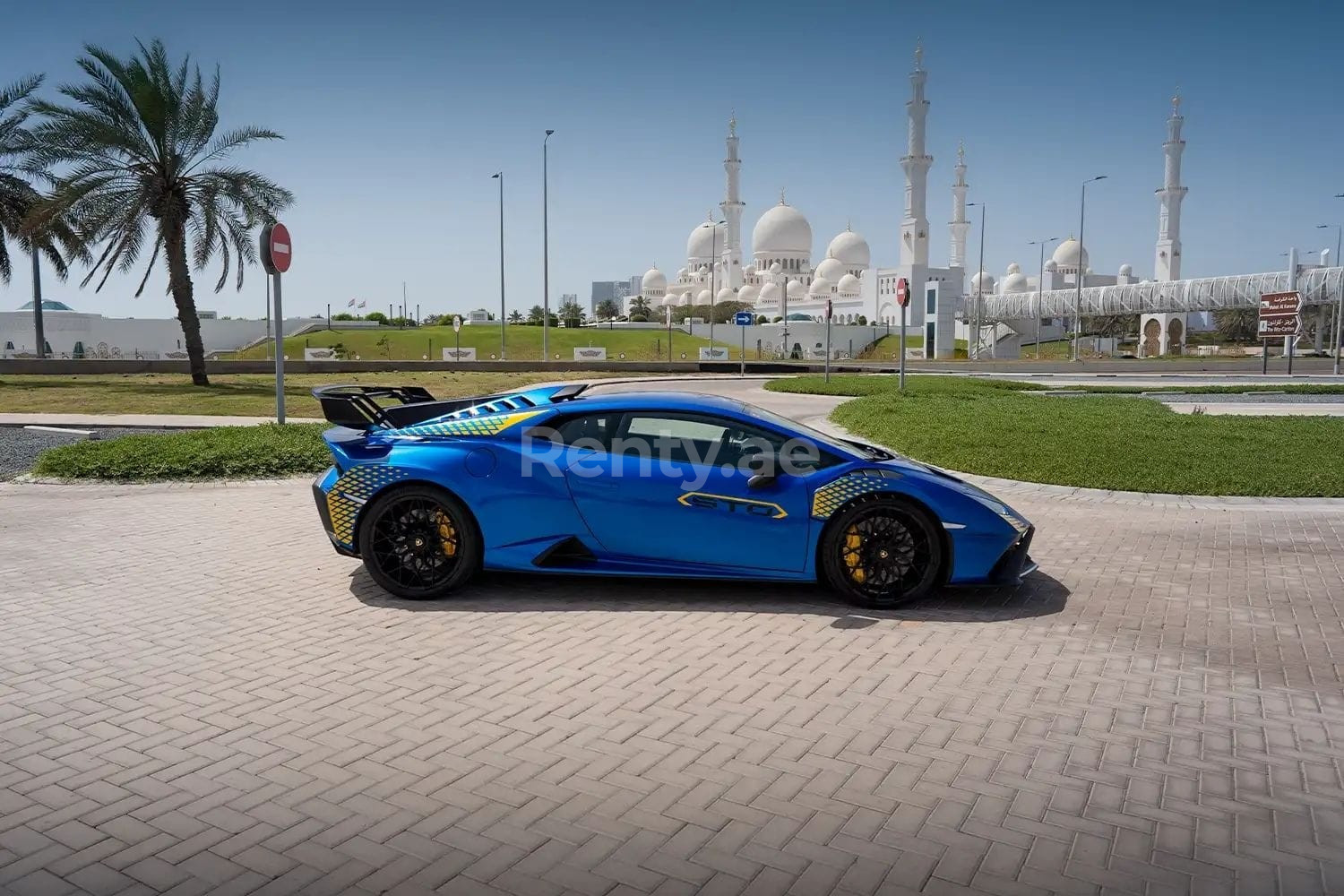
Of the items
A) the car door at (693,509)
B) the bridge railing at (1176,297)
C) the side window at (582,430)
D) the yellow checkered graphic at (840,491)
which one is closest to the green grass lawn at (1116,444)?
the yellow checkered graphic at (840,491)

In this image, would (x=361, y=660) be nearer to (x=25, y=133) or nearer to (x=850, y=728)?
(x=850, y=728)

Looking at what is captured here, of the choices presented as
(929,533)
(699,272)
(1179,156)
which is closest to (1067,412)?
(929,533)

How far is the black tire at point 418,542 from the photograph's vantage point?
5977mm

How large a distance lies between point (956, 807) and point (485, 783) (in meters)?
1.71

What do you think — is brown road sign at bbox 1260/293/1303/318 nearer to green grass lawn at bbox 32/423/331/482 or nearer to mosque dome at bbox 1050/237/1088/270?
green grass lawn at bbox 32/423/331/482

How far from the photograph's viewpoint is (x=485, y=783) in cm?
366

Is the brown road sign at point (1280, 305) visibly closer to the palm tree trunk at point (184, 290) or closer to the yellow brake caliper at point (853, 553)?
the palm tree trunk at point (184, 290)

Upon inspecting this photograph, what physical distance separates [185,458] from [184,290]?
785 inches

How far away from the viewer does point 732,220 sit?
368ft

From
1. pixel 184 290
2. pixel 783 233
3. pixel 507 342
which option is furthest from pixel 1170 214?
pixel 184 290

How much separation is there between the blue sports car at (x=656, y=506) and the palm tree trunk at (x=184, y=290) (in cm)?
2518

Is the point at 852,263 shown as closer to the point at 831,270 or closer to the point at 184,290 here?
the point at 831,270

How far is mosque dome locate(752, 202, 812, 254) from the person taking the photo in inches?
4557

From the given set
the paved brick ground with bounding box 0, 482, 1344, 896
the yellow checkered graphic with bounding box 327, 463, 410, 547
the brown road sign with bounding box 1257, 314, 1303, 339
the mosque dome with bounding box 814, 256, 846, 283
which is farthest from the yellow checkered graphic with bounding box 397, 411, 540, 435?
the mosque dome with bounding box 814, 256, 846, 283
